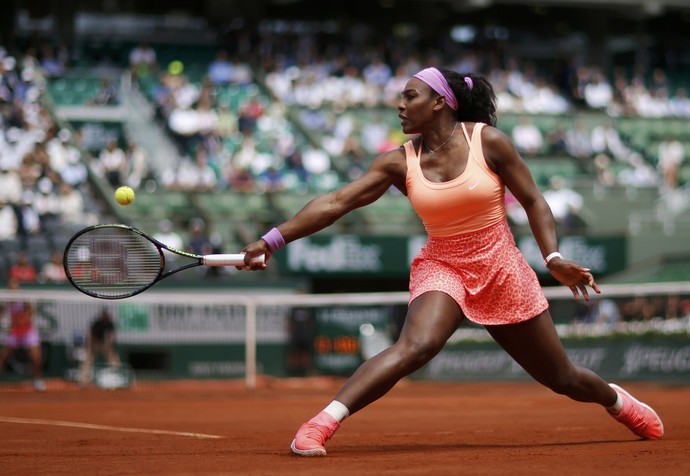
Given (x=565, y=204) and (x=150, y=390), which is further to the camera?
(x=565, y=204)

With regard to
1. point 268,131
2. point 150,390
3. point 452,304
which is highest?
point 268,131

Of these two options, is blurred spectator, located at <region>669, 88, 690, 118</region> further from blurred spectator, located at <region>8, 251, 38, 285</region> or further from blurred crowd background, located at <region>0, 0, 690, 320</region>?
blurred spectator, located at <region>8, 251, 38, 285</region>

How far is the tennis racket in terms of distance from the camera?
7043 mm

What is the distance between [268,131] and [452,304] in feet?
57.9

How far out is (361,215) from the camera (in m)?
22.5

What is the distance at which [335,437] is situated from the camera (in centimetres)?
870

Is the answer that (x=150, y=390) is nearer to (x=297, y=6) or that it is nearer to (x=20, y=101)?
(x=20, y=101)

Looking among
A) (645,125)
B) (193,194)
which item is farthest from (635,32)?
(193,194)

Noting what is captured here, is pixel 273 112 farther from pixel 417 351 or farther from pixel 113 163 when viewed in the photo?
pixel 417 351

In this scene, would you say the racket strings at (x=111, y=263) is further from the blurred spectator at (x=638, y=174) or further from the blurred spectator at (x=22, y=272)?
the blurred spectator at (x=638, y=174)

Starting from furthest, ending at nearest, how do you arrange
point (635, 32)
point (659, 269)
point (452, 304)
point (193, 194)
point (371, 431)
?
point (635, 32)
point (659, 269)
point (193, 194)
point (371, 431)
point (452, 304)

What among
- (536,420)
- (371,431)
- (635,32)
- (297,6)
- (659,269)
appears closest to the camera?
(371,431)

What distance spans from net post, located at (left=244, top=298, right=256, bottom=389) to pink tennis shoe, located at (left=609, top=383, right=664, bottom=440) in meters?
10.1

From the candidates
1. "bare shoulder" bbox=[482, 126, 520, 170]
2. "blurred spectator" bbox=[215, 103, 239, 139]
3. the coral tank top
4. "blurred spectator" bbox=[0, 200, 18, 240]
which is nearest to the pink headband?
the coral tank top
